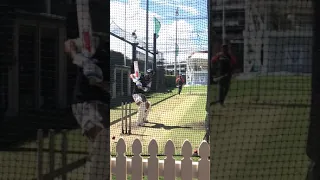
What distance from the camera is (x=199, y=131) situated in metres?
4.73

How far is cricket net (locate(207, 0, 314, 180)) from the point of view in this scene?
278cm

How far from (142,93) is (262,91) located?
230cm

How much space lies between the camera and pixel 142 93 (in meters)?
4.89

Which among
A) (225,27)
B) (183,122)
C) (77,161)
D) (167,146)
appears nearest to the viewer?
(225,27)

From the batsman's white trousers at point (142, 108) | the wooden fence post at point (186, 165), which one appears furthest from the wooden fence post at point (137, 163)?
the batsman's white trousers at point (142, 108)

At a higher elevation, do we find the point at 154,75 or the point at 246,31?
the point at 246,31

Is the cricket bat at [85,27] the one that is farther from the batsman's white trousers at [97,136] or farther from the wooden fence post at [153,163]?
the wooden fence post at [153,163]

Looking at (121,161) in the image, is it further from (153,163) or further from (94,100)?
(94,100)

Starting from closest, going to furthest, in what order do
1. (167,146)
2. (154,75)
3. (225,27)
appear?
(225,27) < (167,146) < (154,75)

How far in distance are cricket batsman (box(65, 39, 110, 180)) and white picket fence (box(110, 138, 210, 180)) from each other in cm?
44

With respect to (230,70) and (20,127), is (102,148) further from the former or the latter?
(230,70)

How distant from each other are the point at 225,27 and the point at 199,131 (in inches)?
86.6

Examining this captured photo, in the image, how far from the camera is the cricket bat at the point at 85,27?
2.84 metres

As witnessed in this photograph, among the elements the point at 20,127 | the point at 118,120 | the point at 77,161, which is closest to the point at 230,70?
the point at 77,161
